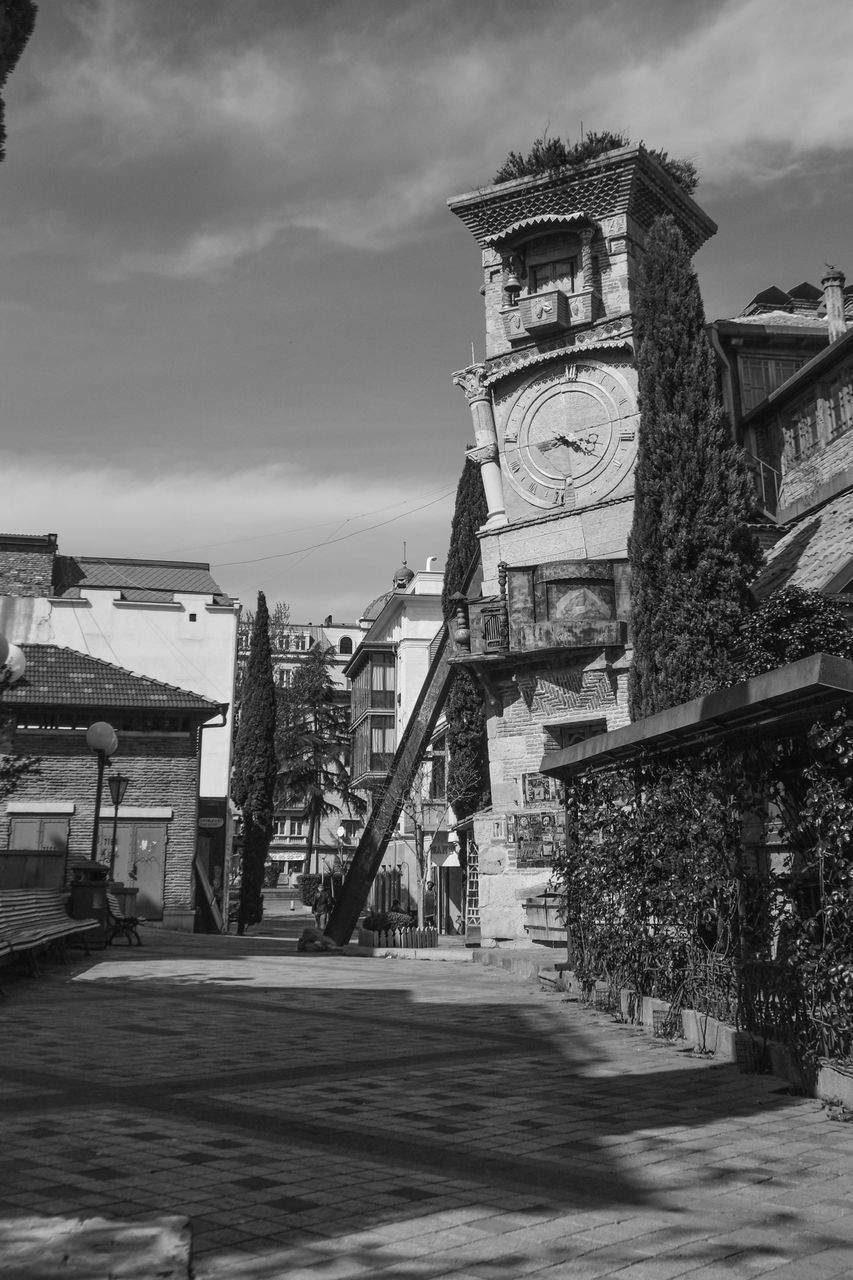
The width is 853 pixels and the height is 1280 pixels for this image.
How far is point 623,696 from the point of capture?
2125cm

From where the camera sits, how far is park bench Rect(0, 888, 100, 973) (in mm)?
12336

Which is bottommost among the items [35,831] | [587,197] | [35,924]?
[35,924]

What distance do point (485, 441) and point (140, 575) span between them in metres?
25.4

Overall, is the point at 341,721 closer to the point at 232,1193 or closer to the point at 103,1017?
the point at 103,1017

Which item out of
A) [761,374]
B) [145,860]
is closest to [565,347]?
[761,374]

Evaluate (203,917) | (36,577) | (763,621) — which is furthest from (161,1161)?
(36,577)

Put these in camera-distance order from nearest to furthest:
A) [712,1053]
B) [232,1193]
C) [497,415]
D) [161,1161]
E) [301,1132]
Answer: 1. [232,1193]
2. [161,1161]
3. [301,1132]
4. [712,1053]
5. [497,415]

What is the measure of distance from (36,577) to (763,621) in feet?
111

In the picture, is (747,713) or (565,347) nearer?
(747,713)

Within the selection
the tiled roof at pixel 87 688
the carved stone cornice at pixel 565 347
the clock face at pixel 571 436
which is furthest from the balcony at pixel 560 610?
the tiled roof at pixel 87 688

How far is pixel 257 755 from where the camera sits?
37.3 meters

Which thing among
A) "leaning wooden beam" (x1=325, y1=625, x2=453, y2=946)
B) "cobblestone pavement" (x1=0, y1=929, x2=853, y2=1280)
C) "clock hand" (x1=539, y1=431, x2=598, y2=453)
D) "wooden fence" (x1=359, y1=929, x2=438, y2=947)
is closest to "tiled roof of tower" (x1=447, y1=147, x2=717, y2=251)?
"clock hand" (x1=539, y1=431, x2=598, y2=453)

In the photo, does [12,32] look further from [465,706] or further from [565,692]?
[465,706]

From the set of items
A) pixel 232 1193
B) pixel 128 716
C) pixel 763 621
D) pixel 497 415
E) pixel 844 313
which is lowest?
pixel 232 1193
